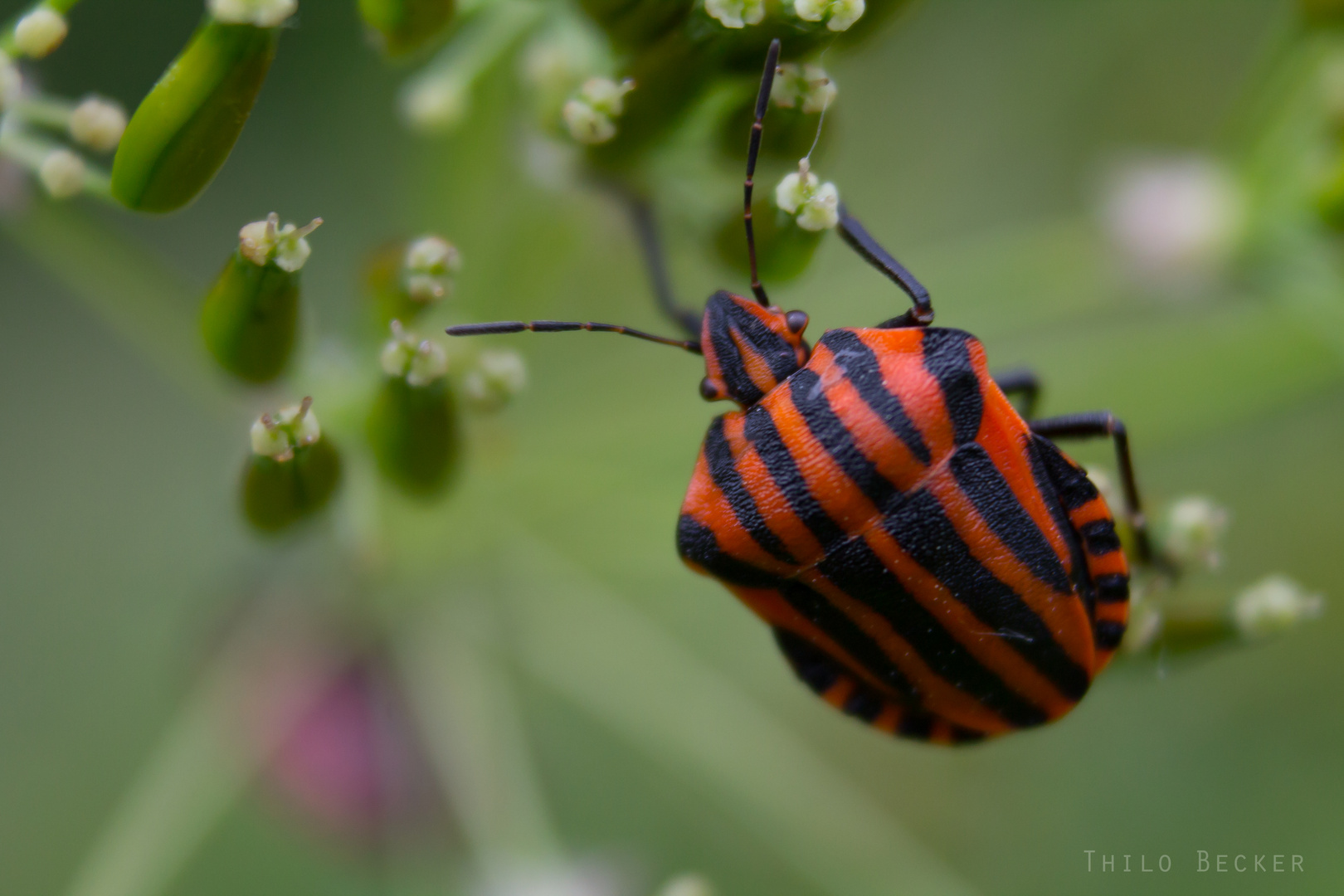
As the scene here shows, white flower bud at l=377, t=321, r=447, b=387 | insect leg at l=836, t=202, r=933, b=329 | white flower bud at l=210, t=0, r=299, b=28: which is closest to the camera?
white flower bud at l=210, t=0, r=299, b=28

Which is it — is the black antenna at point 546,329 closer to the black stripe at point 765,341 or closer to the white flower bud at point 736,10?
the black stripe at point 765,341

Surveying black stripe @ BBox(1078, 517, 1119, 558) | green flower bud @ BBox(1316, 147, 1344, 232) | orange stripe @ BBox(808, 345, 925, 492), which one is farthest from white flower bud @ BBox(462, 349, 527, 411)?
green flower bud @ BBox(1316, 147, 1344, 232)

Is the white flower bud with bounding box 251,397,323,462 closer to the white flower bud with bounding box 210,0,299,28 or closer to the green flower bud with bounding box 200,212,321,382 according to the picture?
the green flower bud with bounding box 200,212,321,382

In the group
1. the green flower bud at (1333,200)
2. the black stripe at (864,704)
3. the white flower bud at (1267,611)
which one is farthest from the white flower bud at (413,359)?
the green flower bud at (1333,200)

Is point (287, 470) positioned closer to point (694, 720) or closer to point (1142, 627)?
point (694, 720)

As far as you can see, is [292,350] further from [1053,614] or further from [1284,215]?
[1284,215]

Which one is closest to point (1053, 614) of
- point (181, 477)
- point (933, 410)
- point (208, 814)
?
point (933, 410)

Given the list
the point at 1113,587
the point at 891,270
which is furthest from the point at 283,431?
the point at 1113,587

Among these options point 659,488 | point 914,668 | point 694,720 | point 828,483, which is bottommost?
point 694,720
